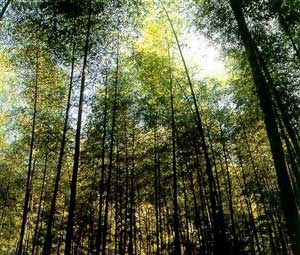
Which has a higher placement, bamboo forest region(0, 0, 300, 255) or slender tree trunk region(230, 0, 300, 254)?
bamboo forest region(0, 0, 300, 255)

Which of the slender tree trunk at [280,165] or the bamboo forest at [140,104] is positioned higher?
the bamboo forest at [140,104]

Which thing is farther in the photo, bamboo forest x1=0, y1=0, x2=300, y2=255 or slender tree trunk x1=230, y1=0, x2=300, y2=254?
bamboo forest x1=0, y1=0, x2=300, y2=255

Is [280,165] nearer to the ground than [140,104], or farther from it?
nearer to the ground

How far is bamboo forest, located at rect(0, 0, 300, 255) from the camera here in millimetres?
8016

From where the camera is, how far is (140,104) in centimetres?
1257

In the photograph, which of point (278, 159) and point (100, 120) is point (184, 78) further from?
point (278, 159)

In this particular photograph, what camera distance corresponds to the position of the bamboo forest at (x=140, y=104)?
802cm

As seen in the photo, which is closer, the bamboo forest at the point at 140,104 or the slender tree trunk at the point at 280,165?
the slender tree trunk at the point at 280,165

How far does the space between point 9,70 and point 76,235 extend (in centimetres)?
1103

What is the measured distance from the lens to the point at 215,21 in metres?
7.87

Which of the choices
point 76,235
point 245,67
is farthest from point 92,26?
point 76,235

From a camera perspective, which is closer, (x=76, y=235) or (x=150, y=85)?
(x=150, y=85)

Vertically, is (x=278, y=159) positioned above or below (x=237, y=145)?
below

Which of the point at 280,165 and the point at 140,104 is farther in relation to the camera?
the point at 140,104
